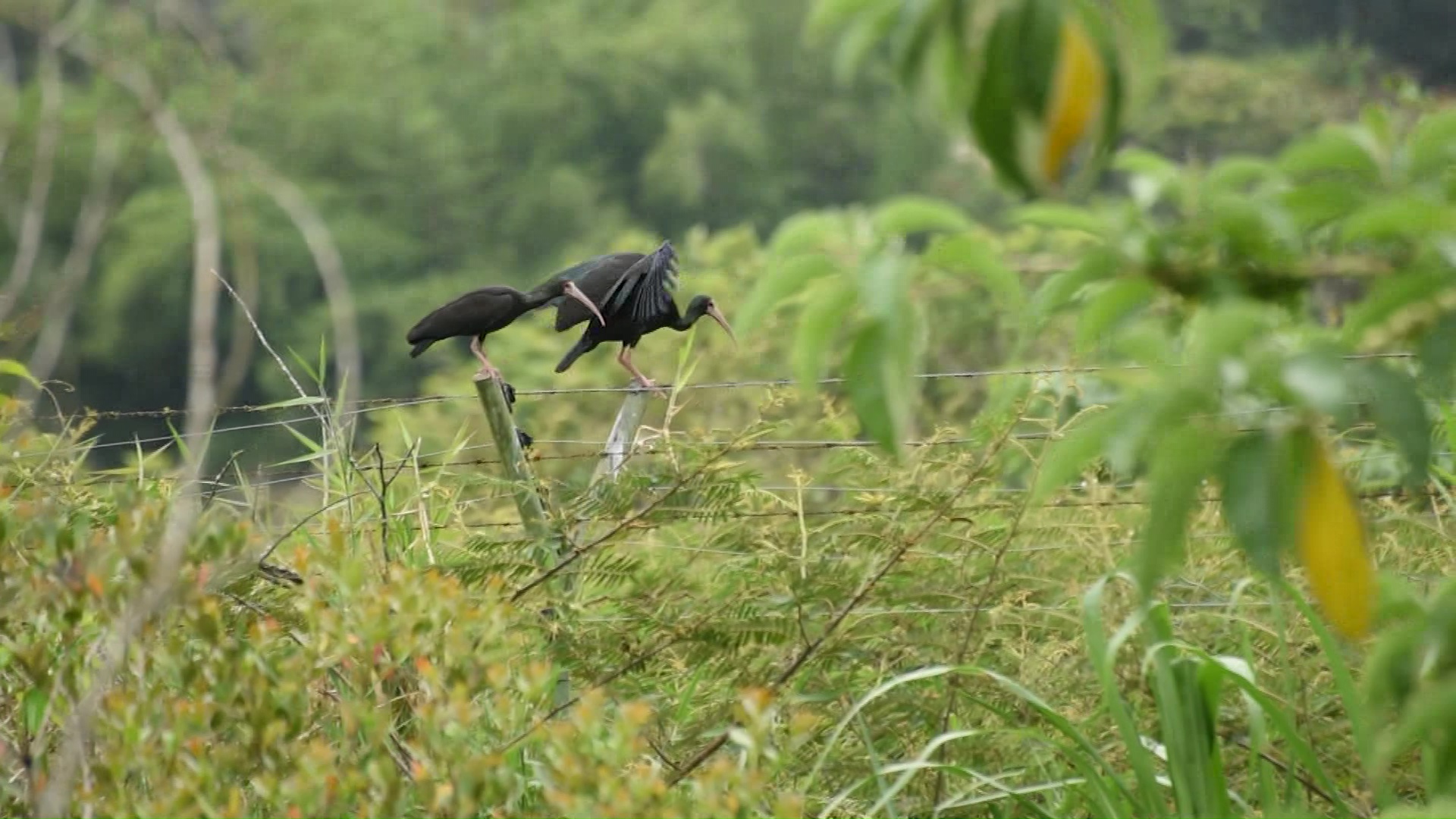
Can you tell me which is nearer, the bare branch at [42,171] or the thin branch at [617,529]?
the bare branch at [42,171]

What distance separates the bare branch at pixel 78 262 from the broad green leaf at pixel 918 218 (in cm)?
62

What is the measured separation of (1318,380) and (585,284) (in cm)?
309

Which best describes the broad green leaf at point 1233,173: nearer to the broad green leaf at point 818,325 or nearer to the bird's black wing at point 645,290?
the broad green leaf at point 818,325

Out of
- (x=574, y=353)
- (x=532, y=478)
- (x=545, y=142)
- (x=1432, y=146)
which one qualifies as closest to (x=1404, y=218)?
(x=1432, y=146)

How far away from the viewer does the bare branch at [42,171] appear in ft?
5.10

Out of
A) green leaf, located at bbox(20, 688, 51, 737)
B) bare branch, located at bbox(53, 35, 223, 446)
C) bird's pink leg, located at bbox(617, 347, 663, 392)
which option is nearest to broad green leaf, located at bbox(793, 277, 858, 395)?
bare branch, located at bbox(53, 35, 223, 446)

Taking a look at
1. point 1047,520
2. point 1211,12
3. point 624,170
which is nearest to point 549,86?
point 624,170

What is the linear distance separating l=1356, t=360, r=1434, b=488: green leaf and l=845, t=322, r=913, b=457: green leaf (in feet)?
0.96

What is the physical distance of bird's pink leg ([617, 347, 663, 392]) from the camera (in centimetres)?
379

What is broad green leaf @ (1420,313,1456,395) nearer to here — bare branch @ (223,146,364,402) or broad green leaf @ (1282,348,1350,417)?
broad green leaf @ (1282,348,1350,417)

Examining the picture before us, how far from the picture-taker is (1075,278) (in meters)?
1.31

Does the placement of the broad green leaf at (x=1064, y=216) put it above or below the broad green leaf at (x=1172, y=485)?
above

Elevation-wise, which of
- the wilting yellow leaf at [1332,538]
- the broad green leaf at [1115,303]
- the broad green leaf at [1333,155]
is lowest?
the wilting yellow leaf at [1332,538]

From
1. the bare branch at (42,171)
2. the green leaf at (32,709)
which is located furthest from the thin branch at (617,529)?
the bare branch at (42,171)
